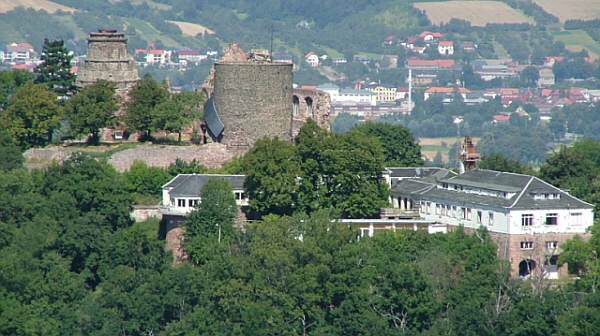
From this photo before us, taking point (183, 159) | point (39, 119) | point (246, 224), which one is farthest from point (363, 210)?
point (39, 119)

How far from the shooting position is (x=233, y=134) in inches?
2852

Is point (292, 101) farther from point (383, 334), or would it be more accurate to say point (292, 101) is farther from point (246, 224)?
point (383, 334)

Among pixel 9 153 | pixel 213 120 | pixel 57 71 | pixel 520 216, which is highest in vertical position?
pixel 57 71

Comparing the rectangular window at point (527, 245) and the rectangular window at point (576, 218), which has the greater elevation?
the rectangular window at point (576, 218)

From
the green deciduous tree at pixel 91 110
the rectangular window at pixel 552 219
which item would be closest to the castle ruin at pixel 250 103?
the green deciduous tree at pixel 91 110

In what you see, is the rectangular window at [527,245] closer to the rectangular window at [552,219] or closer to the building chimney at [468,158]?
the rectangular window at [552,219]

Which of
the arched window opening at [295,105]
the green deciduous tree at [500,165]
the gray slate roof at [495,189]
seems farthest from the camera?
the arched window opening at [295,105]

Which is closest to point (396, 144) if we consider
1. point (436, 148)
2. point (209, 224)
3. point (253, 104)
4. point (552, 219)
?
point (253, 104)

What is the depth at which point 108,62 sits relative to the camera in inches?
3063

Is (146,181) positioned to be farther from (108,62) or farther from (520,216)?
(520,216)

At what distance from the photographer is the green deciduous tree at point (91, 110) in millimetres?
72250

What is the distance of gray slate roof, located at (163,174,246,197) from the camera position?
65812mm

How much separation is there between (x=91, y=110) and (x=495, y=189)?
16.4 meters

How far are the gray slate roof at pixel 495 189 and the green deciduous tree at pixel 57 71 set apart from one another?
652 inches
